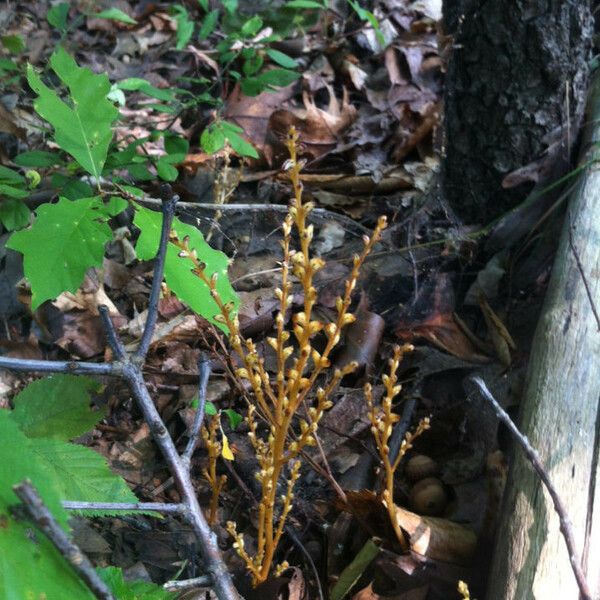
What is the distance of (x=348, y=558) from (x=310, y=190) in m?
1.79

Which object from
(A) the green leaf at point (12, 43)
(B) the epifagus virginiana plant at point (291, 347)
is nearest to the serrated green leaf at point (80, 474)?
(B) the epifagus virginiana plant at point (291, 347)

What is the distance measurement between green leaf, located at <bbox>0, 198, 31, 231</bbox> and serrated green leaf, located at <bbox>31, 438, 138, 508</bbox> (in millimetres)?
1161

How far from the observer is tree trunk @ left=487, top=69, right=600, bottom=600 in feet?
5.37

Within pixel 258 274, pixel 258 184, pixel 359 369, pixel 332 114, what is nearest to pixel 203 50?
pixel 332 114

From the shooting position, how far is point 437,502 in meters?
2.07

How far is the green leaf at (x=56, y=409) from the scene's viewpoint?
1750mm

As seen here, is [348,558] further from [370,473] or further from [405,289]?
[405,289]

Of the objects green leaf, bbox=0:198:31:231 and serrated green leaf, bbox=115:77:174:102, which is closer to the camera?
green leaf, bbox=0:198:31:231

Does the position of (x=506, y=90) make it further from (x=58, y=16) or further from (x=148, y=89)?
(x=58, y=16)

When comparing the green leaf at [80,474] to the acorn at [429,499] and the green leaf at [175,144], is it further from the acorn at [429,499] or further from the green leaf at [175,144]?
the green leaf at [175,144]

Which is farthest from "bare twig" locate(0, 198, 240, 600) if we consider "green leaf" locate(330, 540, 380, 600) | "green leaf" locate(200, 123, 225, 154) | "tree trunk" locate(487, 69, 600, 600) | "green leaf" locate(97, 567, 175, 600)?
Result: "green leaf" locate(200, 123, 225, 154)

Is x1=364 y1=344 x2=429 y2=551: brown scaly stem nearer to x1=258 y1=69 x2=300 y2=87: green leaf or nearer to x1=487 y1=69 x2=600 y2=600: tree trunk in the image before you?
x1=487 y1=69 x2=600 y2=600: tree trunk

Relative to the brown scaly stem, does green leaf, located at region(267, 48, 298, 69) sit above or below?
above

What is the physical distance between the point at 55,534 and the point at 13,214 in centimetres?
190
